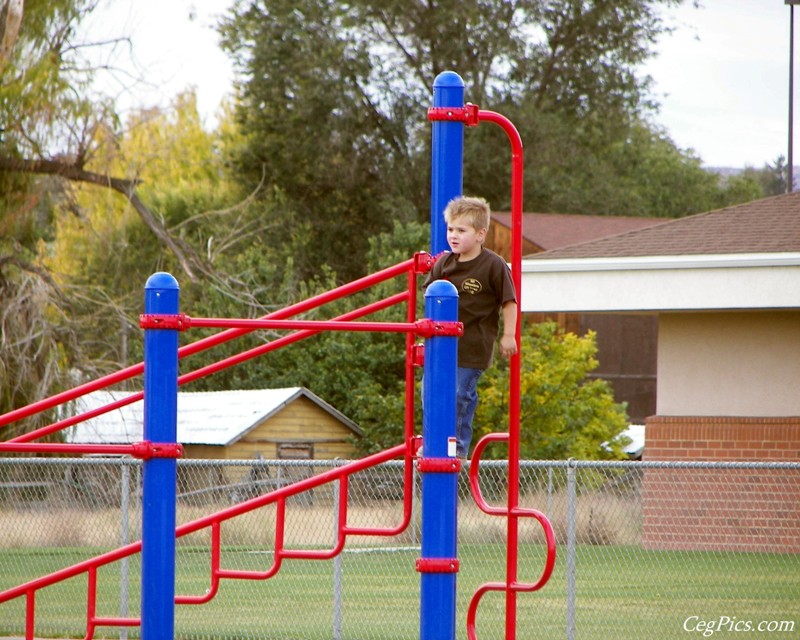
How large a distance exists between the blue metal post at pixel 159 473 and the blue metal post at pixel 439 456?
93 centimetres

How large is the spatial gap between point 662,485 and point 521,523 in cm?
179

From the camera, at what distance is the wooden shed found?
27.0m

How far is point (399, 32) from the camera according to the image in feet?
131

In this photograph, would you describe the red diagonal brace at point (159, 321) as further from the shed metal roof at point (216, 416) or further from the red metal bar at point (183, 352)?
the shed metal roof at point (216, 416)

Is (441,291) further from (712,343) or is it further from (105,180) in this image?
(105,180)

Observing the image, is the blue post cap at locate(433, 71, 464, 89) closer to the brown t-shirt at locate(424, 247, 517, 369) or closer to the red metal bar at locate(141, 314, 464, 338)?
the brown t-shirt at locate(424, 247, 517, 369)

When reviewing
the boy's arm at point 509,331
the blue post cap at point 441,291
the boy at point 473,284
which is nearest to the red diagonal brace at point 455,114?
the boy at point 473,284

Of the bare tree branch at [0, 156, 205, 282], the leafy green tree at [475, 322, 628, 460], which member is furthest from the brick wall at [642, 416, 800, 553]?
the leafy green tree at [475, 322, 628, 460]

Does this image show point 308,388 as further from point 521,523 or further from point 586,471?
point 521,523

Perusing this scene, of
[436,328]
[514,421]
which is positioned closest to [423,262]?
[514,421]

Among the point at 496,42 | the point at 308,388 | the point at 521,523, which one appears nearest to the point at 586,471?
the point at 521,523

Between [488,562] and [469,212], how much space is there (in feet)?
28.8

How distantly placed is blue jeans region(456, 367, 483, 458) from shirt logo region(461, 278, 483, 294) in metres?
0.35

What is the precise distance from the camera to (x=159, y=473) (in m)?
4.92
